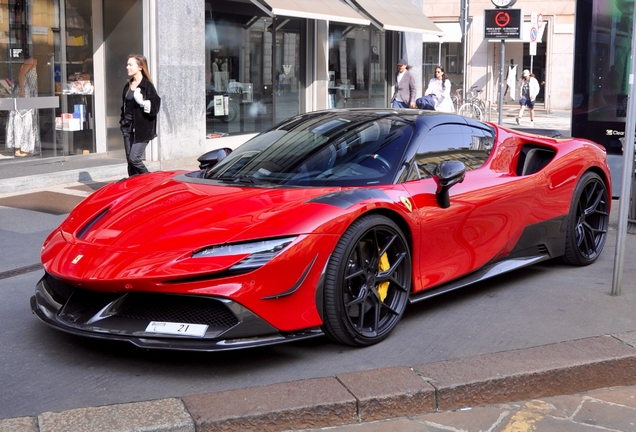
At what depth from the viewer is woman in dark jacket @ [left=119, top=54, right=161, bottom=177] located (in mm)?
9406

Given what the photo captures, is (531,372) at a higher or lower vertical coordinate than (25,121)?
lower

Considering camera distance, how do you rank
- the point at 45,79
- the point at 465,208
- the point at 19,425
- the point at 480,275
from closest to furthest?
the point at 19,425 < the point at 465,208 < the point at 480,275 < the point at 45,79

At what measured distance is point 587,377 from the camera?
4352 millimetres

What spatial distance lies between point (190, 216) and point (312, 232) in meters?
0.67

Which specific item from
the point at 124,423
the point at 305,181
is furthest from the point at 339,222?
the point at 124,423

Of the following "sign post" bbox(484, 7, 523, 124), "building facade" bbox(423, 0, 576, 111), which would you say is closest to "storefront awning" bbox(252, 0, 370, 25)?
"sign post" bbox(484, 7, 523, 124)

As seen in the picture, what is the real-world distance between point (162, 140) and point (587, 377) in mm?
9670

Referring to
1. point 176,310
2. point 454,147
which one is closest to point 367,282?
point 176,310

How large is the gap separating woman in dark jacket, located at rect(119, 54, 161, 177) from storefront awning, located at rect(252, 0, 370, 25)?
500 centimetres

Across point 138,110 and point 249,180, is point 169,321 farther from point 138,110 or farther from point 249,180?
point 138,110

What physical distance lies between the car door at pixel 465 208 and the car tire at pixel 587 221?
27.6 inches

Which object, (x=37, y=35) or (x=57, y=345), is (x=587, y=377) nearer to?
(x=57, y=345)

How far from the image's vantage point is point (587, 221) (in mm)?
6750

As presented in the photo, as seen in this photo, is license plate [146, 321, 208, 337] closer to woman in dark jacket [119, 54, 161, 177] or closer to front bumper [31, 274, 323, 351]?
front bumper [31, 274, 323, 351]
